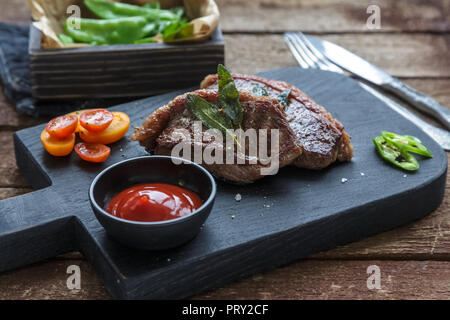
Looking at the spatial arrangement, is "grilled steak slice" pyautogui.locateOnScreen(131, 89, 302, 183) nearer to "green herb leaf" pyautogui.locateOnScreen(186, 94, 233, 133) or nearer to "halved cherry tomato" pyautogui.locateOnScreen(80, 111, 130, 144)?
"green herb leaf" pyautogui.locateOnScreen(186, 94, 233, 133)

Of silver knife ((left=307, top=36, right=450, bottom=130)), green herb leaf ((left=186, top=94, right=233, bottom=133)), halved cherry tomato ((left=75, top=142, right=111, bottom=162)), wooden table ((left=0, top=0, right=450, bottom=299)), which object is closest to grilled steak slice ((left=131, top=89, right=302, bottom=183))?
green herb leaf ((left=186, top=94, right=233, bottom=133))

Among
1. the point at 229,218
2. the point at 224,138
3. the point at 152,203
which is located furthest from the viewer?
the point at 224,138

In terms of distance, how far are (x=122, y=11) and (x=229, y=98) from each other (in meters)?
2.14

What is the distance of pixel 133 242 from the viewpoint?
290cm

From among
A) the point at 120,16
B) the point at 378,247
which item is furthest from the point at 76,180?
the point at 120,16

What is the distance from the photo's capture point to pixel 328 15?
664 centimetres

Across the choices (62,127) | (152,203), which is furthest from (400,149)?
(62,127)

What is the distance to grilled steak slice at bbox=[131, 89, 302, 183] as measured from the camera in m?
3.45

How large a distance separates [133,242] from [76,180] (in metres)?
0.83

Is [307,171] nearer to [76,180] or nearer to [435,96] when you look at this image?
[76,180]

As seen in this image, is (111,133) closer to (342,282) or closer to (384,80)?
(342,282)

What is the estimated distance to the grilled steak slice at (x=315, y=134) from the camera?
3609mm

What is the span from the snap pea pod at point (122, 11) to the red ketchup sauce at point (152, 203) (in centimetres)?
244

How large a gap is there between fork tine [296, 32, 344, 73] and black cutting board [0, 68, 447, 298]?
4.08ft
